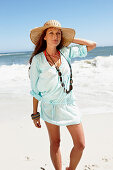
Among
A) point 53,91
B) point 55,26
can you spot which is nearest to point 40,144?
point 53,91

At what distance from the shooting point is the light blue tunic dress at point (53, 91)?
6.39 feet

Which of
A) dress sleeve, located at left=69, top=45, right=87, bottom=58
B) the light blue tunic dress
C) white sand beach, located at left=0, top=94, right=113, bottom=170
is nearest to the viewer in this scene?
the light blue tunic dress

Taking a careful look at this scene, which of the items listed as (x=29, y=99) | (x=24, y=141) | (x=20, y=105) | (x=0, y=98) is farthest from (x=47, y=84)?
(x=0, y=98)

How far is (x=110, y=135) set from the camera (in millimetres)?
3320

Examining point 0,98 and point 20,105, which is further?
point 0,98

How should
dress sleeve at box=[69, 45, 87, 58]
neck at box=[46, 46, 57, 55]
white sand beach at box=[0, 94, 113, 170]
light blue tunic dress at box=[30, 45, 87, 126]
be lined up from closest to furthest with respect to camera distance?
light blue tunic dress at box=[30, 45, 87, 126]
neck at box=[46, 46, 57, 55]
dress sleeve at box=[69, 45, 87, 58]
white sand beach at box=[0, 94, 113, 170]

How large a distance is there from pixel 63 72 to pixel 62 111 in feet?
1.31

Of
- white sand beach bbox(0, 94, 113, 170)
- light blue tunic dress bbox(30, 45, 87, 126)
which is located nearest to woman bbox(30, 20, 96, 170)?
light blue tunic dress bbox(30, 45, 87, 126)

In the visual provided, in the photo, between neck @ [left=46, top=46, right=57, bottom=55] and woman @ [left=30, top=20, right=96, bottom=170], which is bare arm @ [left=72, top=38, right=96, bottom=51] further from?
neck @ [left=46, top=46, right=57, bottom=55]

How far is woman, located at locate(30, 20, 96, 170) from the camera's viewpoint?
6.42ft

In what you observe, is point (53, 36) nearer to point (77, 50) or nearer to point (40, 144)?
point (77, 50)

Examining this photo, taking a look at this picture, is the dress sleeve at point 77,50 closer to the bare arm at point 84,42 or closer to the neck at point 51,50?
the bare arm at point 84,42

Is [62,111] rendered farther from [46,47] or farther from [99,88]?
[99,88]

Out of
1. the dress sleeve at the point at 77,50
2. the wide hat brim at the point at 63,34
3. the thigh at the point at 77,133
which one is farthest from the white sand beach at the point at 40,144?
the wide hat brim at the point at 63,34
